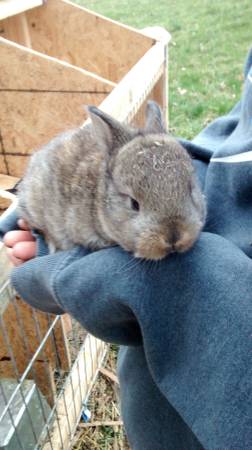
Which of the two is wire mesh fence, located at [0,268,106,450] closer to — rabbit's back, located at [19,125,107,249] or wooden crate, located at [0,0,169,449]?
wooden crate, located at [0,0,169,449]

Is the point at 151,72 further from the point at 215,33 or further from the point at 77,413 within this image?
the point at 215,33

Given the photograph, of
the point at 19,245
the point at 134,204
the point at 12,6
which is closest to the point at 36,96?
the point at 12,6

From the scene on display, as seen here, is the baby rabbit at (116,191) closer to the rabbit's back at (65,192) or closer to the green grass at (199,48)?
the rabbit's back at (65,192)

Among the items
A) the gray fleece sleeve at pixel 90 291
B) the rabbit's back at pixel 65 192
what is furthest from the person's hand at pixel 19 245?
the gray fleece sleeve at pixel 90 291

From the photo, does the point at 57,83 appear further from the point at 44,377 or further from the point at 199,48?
the point at 199,48

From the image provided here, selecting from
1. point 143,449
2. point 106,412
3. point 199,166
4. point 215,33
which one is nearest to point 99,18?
point 199,166
